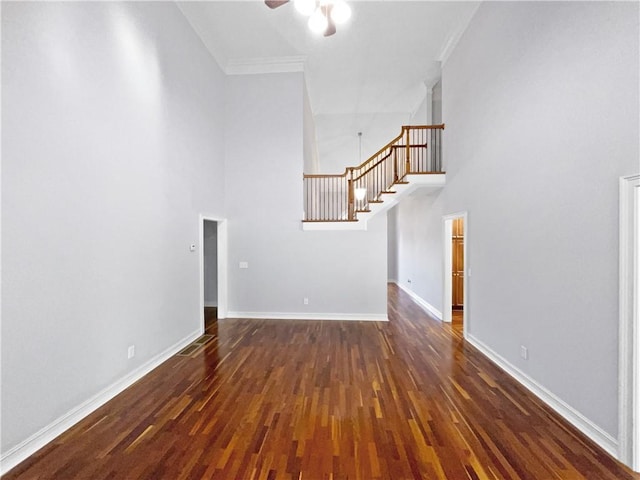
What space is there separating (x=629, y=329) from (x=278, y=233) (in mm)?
5074

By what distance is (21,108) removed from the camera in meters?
2.06

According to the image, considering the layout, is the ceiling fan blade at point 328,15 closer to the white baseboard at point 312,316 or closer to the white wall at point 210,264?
the white baseboard at point 312,316

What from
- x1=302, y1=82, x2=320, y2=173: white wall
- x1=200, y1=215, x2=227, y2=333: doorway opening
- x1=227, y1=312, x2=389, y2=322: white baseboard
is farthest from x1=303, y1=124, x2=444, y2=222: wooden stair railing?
x1=227, y1=312, x2=389, y2=322: white baseboard

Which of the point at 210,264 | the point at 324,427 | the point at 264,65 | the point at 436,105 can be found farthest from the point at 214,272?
the point at 436,105

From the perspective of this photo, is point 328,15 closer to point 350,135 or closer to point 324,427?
point 324,427

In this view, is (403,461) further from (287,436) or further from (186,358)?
(186,358)

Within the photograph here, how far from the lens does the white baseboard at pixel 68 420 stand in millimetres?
1992

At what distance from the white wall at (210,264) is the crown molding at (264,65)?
11.9ft

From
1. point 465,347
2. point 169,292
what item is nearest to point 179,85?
point 169,292

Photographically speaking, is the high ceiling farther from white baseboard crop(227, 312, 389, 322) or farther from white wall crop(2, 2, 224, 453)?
white baseboard crop(227, 312, 389, 322)

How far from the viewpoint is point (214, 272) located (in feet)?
23.6

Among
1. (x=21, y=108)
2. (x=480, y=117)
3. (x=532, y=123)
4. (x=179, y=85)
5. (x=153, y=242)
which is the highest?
(x=179, y=85)

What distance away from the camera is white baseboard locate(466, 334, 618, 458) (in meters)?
2.15

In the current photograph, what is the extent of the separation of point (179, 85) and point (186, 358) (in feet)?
13.5
